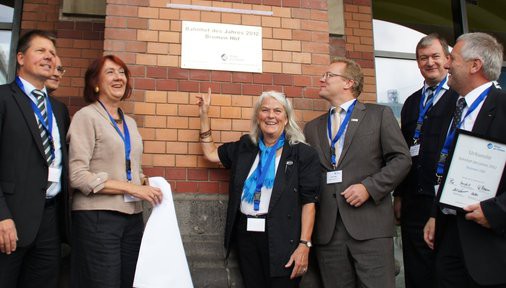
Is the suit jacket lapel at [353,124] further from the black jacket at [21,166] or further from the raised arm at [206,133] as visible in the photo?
the black jacket at [21,166]

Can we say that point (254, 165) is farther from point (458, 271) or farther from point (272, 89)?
point (458, 271)

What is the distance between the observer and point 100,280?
2.95 m

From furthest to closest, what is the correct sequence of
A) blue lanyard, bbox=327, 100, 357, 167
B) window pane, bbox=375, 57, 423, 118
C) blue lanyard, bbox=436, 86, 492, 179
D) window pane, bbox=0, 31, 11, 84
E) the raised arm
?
window pane, bbox=375, 57, 423, 118
window pane, bbox=0, 31, 11, 84
the raised arm
blue lanyard, bbox=327, 100, 357, 167
blue lanyard, bbox=436, 86, 492, 179

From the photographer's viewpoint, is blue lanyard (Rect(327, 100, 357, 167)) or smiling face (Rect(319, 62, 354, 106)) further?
smiling face (Rect(319, 62, 354, 106))

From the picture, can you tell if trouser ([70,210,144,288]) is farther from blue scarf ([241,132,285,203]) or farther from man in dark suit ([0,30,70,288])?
blue scarf ([241,132,285,203])

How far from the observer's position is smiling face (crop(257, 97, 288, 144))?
11.4 feet

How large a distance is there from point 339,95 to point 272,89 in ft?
1.86

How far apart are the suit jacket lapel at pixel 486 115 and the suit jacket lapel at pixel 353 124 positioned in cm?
93

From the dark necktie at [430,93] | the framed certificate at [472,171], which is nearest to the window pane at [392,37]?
the dark necktie at [430,93]

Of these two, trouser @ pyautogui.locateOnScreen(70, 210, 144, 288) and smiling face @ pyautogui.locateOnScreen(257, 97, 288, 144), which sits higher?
smiling face @ pyautogui.locateOnScreen(257, 97, 288, 144)

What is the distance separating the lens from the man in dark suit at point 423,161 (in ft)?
11.4

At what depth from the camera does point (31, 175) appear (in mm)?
2879

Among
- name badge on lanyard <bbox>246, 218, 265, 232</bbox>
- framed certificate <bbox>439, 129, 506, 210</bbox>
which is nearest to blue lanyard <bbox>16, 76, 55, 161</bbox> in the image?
name badge on lanyard <bbox>246, 218, 265, 232</bbox>

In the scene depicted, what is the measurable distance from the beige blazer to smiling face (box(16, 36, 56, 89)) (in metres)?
0.36
